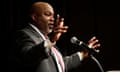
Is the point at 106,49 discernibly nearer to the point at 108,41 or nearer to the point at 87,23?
the point at 108,41

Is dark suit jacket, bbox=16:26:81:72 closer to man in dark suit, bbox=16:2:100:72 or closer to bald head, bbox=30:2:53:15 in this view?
man in dark suit, bbox=16:2:100:72

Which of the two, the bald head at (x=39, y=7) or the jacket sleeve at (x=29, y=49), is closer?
the jacket sleeve at (x=29, y=49)

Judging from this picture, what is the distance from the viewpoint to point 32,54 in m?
1.98

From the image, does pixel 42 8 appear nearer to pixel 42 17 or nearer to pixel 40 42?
pixel 42 17

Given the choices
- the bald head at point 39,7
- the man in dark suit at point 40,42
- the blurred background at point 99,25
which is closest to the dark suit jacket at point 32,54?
the man in dark suit at point 40,42

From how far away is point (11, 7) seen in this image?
3.32 m

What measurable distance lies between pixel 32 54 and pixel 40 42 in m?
0.24

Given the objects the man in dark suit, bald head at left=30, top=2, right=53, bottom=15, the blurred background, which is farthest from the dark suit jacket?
the blurred background

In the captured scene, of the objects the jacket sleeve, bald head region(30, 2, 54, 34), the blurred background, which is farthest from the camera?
the blurred background

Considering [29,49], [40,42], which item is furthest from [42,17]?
[29,49]

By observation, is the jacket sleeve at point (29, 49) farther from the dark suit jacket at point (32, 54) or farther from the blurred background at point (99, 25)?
the blurred background at point (99, 25)

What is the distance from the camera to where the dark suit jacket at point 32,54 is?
197 cm

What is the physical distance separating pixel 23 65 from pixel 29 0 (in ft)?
4.87

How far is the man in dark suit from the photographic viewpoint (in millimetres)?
1986
